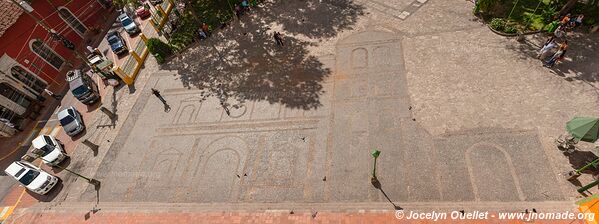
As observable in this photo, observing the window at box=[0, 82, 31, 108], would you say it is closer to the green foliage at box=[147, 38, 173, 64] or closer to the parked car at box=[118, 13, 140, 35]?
the parked car at box=[118, 13, 140, 35]

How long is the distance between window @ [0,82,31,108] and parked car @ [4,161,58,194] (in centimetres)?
887

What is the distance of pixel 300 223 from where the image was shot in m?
17.0

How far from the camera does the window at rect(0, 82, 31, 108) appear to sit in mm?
27891

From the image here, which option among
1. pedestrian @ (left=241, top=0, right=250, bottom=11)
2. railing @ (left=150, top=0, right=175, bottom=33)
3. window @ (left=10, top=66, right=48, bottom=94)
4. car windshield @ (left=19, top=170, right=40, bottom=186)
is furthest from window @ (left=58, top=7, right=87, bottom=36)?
pedestrian @ (left=241, top=0, right=250, bottom=11)

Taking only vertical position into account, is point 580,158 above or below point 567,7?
below

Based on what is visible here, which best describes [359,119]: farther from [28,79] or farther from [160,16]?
[28,79]

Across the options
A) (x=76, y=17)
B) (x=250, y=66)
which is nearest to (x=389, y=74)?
(x=250, y=66)

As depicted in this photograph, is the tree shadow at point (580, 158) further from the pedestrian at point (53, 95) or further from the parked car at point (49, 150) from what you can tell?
the pedestrian at point (53, 95)

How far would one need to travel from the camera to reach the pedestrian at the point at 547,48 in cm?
1953

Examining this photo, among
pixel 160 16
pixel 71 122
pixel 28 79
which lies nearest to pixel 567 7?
pixel 160 16

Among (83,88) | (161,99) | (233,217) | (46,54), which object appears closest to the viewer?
(233,217)

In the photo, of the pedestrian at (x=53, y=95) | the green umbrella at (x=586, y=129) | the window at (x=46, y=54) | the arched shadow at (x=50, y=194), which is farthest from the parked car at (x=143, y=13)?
the green umbrella at (x=586, y=129)

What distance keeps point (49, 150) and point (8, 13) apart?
14.8 metres

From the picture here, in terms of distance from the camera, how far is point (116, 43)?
32656 mm
